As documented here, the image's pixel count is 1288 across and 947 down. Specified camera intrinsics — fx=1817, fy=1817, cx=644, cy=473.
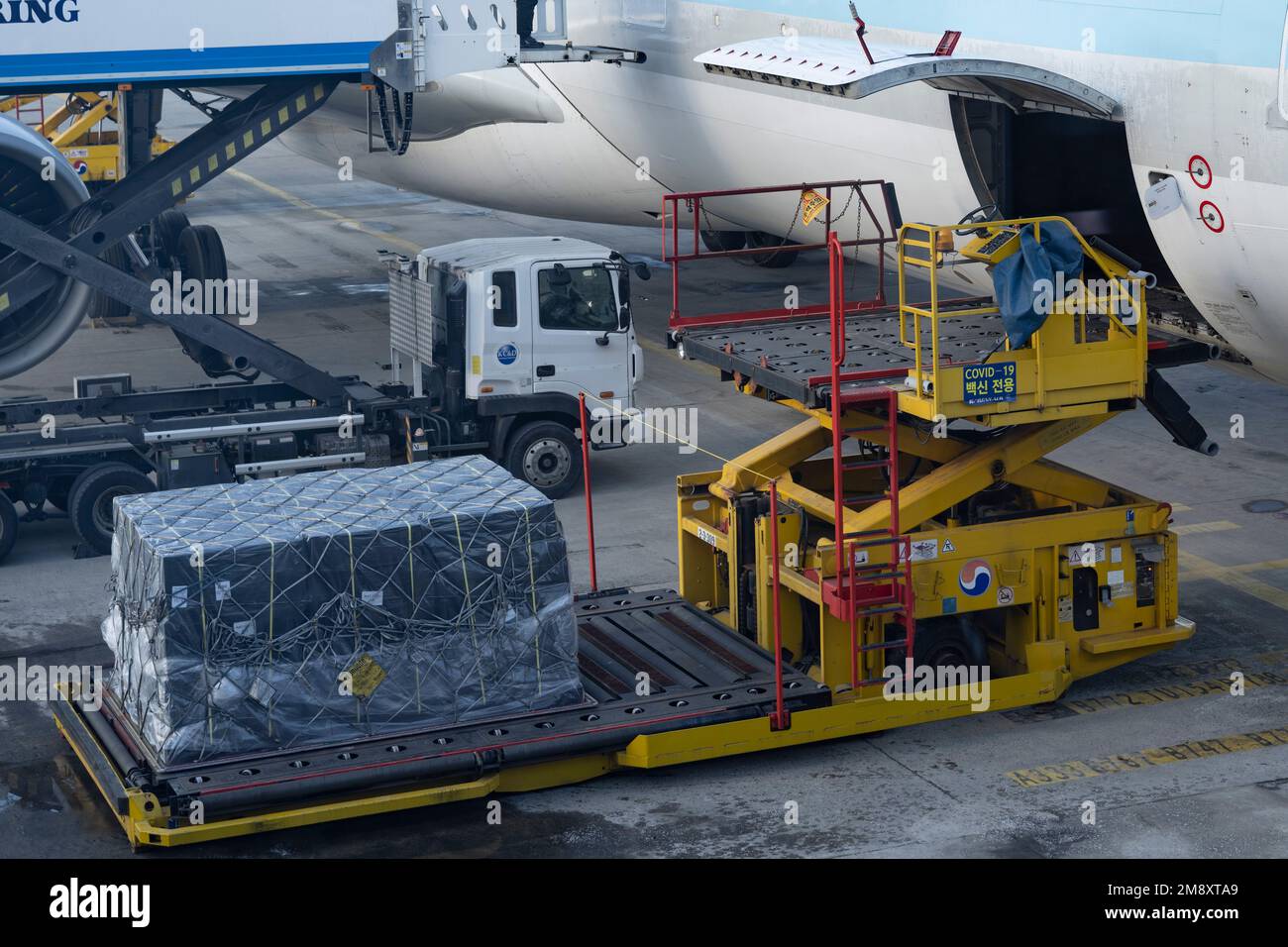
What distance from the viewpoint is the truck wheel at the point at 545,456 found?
18.8 meters

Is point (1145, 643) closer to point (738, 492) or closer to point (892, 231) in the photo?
point (738, 492)

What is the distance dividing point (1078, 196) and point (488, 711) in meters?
6.77

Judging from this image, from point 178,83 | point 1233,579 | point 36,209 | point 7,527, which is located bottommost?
point 1233,579

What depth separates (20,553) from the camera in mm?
17547

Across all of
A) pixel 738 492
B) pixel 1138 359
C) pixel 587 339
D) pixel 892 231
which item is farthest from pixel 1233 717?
pixel 587 339

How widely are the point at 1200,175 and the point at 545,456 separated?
800 cm

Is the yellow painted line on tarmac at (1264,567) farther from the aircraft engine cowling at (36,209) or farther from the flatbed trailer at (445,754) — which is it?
the aircraft engine cowling at (36,209)

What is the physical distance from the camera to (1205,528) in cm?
1748

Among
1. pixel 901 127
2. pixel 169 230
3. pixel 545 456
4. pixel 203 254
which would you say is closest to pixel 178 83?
pixel 545 456

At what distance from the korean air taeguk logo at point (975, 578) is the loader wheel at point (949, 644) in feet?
1.33

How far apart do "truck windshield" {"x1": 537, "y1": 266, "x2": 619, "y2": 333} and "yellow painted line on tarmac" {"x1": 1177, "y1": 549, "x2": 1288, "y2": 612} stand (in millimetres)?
6211

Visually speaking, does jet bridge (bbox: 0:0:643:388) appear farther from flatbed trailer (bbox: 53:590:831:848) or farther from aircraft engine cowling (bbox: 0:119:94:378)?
flatbed trailer (bbox: 53:590:831:848)

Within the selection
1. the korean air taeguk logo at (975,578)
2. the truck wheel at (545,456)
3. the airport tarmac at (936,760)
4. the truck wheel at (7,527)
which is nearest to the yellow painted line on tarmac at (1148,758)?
the airport tarmac at (936,760)

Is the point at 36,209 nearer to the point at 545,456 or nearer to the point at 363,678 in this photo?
the point at 545,456
